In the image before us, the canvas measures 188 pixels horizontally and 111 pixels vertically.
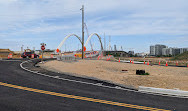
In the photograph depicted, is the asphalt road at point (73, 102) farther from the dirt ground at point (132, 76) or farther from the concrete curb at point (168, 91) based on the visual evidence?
the dirt ground at point (132, 76)

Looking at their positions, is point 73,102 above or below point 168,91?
above

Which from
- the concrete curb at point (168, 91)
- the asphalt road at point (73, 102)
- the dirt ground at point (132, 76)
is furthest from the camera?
the dirt ground at point (132, 76)

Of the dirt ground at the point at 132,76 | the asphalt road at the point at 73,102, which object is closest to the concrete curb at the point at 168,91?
the asphalt road at the point at 73,102

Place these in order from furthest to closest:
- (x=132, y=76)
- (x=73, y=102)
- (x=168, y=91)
Answer: (x=132, y=76)
(x=168, y=91)
(x=73, y=102)

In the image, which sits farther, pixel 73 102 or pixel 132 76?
pixel 132 76

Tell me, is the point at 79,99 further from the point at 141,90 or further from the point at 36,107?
the point at 141,90

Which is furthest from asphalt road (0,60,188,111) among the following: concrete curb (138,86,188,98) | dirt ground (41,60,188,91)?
dirt ground (41,60,188,91)

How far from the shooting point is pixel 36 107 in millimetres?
6859

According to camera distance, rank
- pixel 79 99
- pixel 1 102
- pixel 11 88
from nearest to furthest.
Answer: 1. pixel 1 102
2. pixel 79 99
3. pixel 11 88

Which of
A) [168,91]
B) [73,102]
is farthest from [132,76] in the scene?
[73,102]

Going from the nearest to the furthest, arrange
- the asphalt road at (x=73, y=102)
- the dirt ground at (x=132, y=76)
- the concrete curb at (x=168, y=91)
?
the asphalt road at (x=73, y=102), the concrete curb at (x=168, y=91), the dirt ground at (x=132, y=76)

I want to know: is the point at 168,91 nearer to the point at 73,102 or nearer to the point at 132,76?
the point at 73,102

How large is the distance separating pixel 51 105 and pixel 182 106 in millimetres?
5532

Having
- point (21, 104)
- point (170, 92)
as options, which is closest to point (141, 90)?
point (170, 92)
